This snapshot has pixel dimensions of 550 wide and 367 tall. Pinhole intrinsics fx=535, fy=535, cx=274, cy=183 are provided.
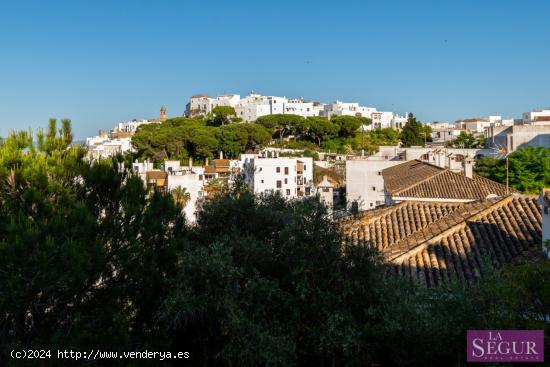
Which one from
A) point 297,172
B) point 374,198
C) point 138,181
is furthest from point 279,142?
point 138,181

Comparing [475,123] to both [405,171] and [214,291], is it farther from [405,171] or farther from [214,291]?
[214,291]

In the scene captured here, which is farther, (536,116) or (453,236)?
(536,116)

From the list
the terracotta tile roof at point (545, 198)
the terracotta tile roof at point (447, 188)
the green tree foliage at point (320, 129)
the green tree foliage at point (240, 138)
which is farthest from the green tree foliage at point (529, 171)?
the green tree foliage at point (320, 129)

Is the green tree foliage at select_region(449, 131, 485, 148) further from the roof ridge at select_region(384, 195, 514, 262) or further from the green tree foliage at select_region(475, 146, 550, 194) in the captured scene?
the roof ridge at select_region(384, 195, 514, 262)

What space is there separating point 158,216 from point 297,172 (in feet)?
145

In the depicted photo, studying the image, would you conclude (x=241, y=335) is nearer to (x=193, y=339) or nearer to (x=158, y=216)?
(x=193, y=339)

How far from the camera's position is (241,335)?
261 inches

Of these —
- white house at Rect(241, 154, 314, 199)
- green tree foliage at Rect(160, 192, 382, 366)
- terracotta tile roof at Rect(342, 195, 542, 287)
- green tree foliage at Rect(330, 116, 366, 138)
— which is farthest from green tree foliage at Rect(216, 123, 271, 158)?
green tree foliage at Rect(160, 192, 382, 366)

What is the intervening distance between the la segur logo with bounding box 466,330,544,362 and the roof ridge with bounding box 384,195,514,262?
4790 millimetres

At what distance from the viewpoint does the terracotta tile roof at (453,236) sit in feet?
36.3

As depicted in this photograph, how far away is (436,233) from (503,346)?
21.6ft

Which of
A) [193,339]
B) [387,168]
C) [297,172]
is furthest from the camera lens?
[297,172]

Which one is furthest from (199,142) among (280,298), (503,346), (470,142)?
(503,346)

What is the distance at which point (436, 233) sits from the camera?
12945mm
